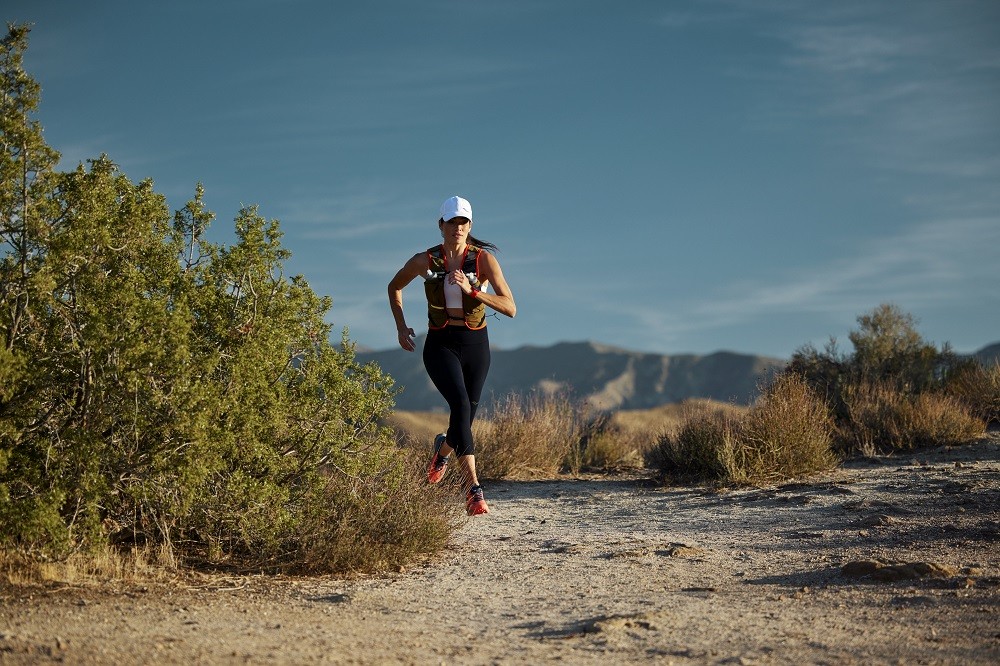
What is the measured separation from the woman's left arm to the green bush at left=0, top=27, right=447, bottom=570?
1541 mm

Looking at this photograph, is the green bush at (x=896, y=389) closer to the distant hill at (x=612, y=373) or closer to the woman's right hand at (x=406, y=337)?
the woman's right hand at (x=406, y=337)

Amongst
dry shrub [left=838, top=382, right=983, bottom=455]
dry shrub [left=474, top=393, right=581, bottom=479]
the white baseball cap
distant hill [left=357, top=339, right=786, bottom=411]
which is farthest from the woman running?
distant hill [left=357, top=339, right=786, bottom=411]

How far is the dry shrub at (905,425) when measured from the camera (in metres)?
12.6

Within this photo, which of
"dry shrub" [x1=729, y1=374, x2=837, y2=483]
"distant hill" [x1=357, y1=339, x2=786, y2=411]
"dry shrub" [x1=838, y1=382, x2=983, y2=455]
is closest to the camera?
"dry shrub" [x1=729, y1=374, x2=837, y2=483]

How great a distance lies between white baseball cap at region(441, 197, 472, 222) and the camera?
26.5 feet

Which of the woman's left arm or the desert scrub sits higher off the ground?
the woman's left arm

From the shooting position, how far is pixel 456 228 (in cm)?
816

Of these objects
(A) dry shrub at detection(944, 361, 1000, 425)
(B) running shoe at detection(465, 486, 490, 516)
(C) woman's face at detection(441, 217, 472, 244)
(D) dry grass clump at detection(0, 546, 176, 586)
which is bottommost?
(D) dry grass clump at detection(0, 546, 176, 586)

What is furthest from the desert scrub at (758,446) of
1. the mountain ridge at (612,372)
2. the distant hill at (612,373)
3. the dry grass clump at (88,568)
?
the mountain ridge at (612,372)

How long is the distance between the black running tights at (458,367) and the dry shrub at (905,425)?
20.8 ft

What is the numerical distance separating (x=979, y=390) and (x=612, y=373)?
10680 centimetres

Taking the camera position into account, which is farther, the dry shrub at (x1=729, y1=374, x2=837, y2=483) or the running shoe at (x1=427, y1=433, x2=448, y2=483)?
the dry shrub at (x1=729, y1=374, x2=837, y2=483)

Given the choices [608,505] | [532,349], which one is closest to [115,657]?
[608,505]

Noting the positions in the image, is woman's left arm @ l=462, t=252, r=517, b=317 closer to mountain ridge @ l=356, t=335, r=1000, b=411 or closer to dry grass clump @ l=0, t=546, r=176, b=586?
dry grass clump @ l=0, t=546, r=176, b=586
